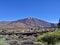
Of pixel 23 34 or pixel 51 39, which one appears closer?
pixel 51 39

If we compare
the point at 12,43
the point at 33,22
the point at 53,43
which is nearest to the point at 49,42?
the point at 53,43

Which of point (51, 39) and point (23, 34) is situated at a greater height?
point (23, 34)

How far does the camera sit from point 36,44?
66.8 ft

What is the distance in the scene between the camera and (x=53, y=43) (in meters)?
21.9

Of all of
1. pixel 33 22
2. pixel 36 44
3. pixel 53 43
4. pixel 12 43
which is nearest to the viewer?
pixel 36 44

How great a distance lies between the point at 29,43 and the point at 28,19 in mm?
137405

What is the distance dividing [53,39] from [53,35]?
2.27 feet

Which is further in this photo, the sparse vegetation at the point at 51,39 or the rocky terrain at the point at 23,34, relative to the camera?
the rocky terrain at the point at 23,34

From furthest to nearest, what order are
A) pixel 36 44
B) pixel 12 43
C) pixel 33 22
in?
pixel 33 22 → pixel 12 43 → pixel 36 44

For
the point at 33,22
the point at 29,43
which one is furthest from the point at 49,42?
the point at 33,22

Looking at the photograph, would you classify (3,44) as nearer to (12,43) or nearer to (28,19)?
(12,43)

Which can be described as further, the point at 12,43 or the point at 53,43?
the point at 12,43

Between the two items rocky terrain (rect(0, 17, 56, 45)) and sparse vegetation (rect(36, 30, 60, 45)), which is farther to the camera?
rocky terrain (rect(0, 17, 56, 45))

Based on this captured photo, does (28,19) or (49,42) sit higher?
(28,19)
